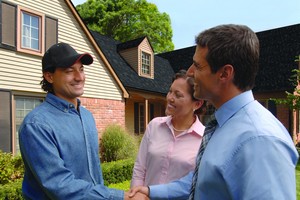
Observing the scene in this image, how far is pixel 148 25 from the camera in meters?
31.0

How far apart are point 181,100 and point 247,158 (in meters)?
1.58

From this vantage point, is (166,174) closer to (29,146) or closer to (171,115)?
(171,115)

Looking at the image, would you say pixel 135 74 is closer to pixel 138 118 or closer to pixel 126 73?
pixel 126 73

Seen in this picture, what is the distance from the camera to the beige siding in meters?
8.48

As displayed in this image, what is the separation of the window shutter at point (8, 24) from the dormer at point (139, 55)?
8.42 meters

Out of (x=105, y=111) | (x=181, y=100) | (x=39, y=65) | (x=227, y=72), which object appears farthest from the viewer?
(x=105, y=111)

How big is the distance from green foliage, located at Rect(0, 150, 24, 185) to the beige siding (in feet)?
6.72

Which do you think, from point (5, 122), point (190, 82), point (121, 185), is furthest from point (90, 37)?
point (190, 82)

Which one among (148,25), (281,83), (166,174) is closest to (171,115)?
(166,174)

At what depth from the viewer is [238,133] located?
1.34m

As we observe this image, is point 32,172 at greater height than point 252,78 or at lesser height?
lesser

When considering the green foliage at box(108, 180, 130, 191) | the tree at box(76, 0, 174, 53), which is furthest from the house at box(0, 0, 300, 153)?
the tree at box(76, 0, 174, 53)

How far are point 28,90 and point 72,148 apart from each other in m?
7.51

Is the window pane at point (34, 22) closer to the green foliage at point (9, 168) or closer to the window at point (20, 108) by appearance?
the window at point (20, 108)
